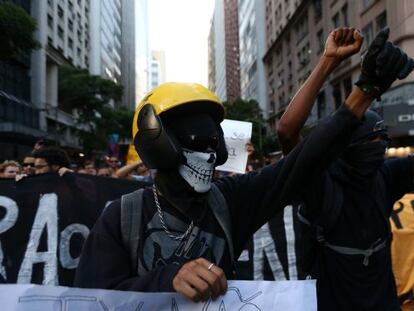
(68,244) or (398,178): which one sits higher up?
(398,178)

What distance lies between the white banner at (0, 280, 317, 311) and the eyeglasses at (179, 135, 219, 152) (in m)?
0.44

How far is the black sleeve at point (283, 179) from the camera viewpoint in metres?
1.49

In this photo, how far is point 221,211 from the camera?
1.62m

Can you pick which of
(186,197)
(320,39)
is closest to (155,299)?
(186,197)

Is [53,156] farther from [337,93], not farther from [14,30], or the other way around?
[337,93]

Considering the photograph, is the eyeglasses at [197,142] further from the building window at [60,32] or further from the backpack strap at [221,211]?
the building window at [60,32]

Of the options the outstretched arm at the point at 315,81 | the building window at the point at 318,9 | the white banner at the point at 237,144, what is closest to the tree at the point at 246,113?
the building window at the point at 318,9

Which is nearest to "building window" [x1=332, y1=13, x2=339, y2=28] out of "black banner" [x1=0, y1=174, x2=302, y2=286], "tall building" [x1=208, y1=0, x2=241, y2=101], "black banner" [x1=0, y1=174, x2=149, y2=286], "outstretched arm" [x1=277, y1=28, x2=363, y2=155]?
"black banner" [x1=0, y1=174, x2=302, y2=286]

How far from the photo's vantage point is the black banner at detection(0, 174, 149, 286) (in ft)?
11.9

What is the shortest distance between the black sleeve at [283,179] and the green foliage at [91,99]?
1579 inches

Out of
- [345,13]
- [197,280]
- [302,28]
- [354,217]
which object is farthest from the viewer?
[302,28]

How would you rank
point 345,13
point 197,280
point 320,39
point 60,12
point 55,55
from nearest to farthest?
point 197,280 → point 345,13 → point 320,39 → point 55,55 → point 60,12

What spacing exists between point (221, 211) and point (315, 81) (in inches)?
23.0

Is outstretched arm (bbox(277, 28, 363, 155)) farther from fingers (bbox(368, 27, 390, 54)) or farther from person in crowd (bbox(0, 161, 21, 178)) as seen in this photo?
person in crowd (bbox(0, 161, 21, 178))
